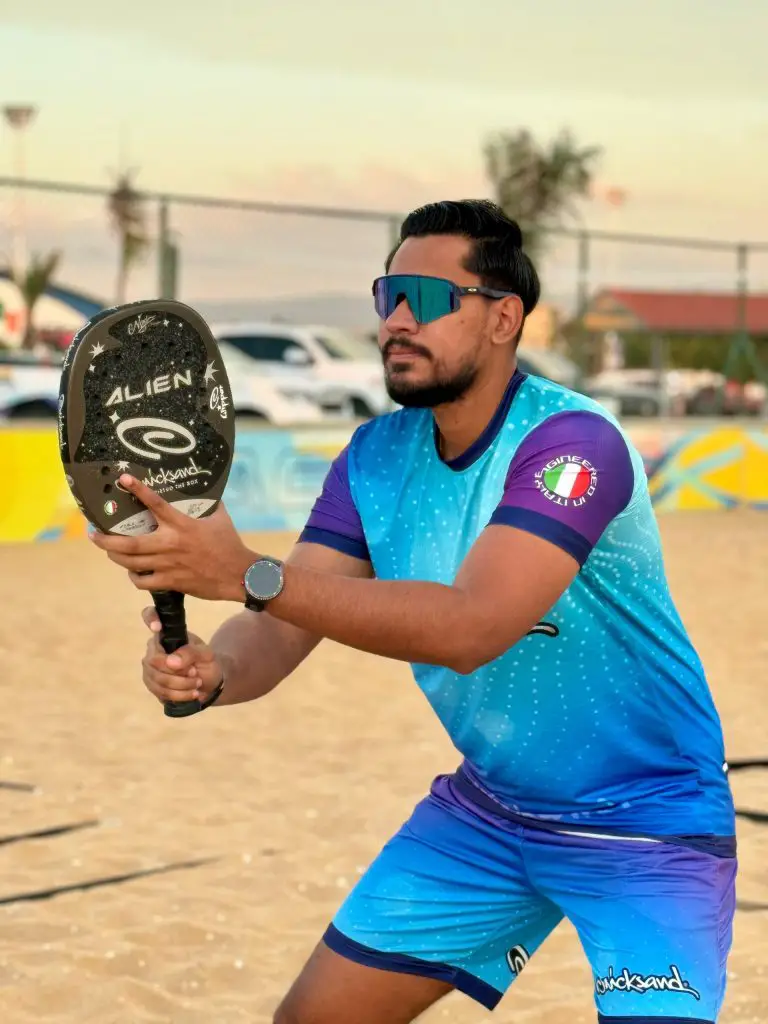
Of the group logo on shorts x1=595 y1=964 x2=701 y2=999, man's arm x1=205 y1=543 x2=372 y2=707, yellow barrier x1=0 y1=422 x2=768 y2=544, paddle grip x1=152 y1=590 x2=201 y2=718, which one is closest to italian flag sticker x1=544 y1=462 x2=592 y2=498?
man's arm x1=205 y1=543 x2=372 y2=707

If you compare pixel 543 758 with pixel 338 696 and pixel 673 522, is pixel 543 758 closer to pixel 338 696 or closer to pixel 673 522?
pixel 338 696

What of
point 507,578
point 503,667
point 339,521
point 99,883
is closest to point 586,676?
point 503,667

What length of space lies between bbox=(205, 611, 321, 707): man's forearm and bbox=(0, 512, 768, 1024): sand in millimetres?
1413

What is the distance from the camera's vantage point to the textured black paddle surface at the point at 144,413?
2.51m

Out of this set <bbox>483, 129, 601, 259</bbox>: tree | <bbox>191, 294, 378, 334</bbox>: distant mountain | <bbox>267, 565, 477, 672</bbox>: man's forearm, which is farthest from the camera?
<bbox>483, 129, 601, 259</bbox>: tree

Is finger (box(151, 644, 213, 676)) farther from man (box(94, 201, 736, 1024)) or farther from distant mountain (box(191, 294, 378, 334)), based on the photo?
distant mountain (box(191, 294, 378, 334))

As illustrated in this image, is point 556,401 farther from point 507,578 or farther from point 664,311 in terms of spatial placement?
point 664,311

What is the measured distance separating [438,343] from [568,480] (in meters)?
0.43

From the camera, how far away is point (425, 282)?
3141 millimetres

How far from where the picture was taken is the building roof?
1944 centimetres

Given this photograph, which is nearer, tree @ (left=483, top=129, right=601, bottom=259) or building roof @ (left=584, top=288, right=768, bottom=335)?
building roof @ (left=584, top=288, right=768, bottom=335)

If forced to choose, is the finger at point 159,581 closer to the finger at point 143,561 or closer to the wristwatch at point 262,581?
the finger at point 143,561

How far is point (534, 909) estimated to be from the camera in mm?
3357

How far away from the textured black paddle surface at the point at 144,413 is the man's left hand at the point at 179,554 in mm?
38
